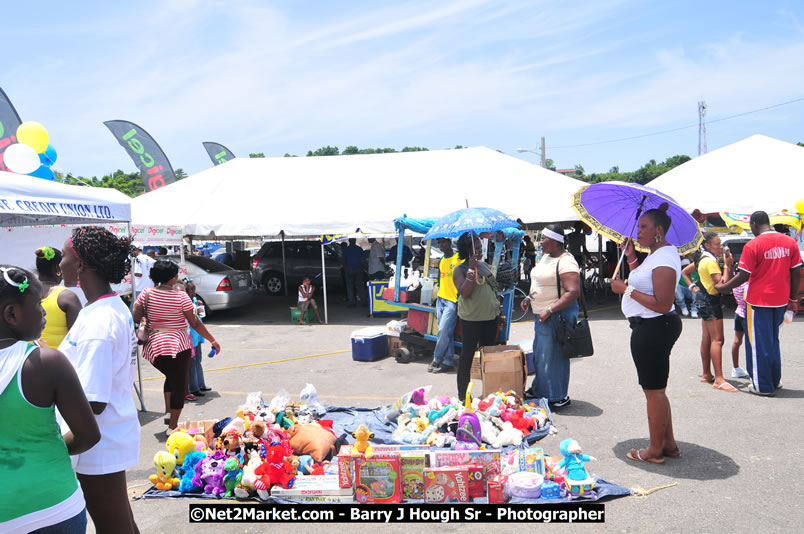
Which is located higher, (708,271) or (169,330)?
(708,271)

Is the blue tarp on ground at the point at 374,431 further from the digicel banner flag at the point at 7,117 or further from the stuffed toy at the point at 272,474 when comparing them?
the digicel banner flag at the point at 7,117

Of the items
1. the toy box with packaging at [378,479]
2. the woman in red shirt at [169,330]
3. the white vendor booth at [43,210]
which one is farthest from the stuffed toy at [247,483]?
the white vendor booth at [43,210]

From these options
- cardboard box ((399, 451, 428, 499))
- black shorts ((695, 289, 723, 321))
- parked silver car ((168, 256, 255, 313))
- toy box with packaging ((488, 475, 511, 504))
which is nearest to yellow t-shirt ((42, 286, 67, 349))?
cardboard box ((399, 451, 428, 499))

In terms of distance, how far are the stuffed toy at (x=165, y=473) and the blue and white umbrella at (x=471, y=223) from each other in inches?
174

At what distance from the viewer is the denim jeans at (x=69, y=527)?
79.7 inches

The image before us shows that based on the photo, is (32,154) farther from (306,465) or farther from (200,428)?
(306,465)

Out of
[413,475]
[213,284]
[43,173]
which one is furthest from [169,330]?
[213,284]

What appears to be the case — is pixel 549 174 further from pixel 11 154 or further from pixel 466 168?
pixel 11 154

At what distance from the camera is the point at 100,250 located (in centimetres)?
280

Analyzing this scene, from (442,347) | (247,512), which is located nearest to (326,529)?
(247,512)

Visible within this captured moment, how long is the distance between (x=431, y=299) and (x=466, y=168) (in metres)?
7.30

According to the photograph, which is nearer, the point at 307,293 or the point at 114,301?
the point at 114,301

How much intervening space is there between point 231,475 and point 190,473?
0.39m

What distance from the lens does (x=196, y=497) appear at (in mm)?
4410
